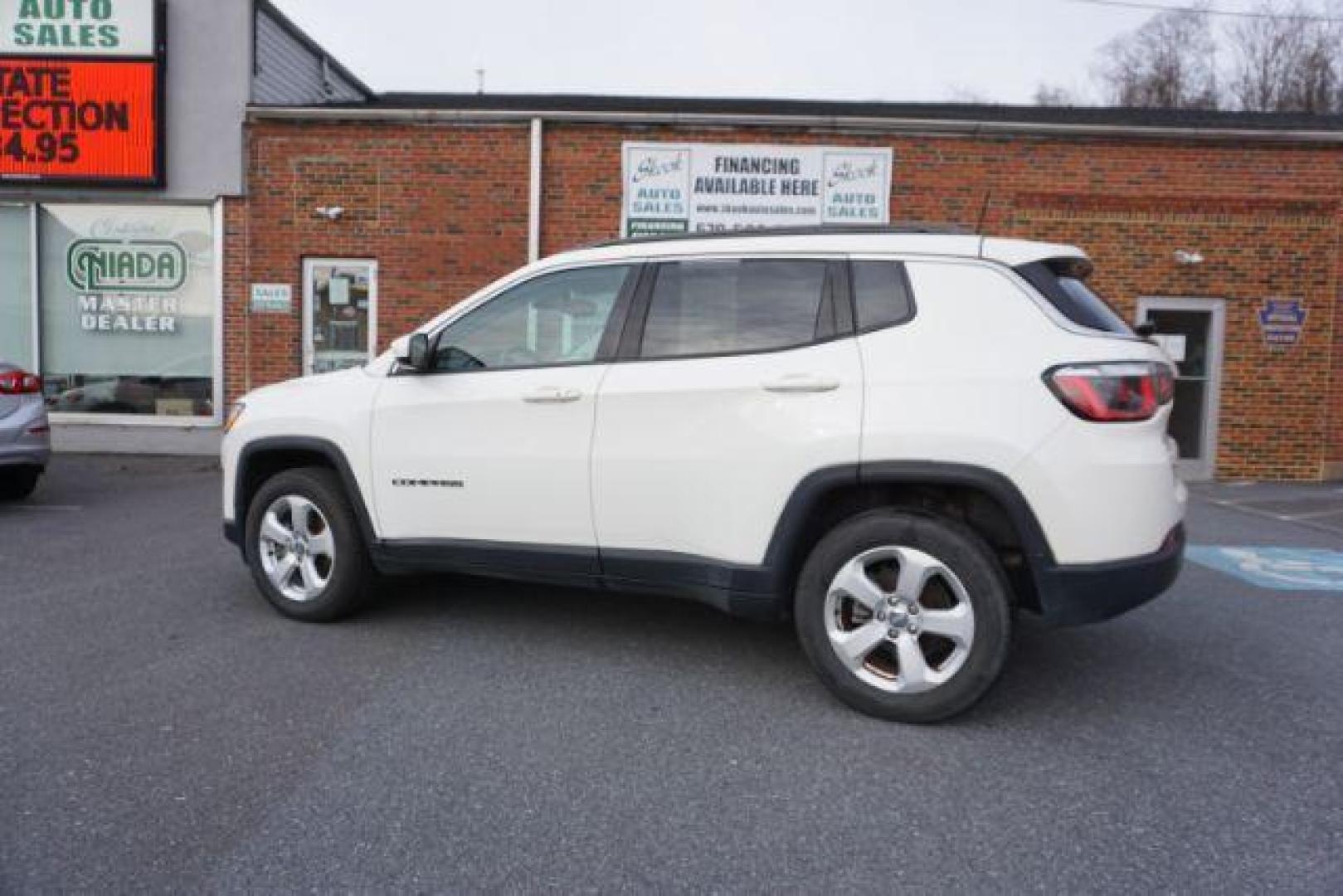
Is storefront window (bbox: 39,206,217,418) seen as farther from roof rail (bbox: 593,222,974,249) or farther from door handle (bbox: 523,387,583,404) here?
roof rail (bbox: 593,222,974,249)

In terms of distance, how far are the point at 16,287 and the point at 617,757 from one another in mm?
12180

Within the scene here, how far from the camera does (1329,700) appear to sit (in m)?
3.98

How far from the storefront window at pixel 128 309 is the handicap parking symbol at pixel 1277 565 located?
10603 millimetres

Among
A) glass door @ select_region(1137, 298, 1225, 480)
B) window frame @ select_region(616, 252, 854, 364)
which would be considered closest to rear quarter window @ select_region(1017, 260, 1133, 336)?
window frame @ select_region(616, 252, 854, 364)

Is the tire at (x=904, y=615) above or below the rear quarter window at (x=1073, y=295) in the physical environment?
below

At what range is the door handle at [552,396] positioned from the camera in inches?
163

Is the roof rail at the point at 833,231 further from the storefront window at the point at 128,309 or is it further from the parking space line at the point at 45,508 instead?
the storefront window at the point at 128,309

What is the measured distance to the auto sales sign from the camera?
11438 mm

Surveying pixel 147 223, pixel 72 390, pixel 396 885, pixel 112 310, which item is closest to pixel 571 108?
pixel 147 223

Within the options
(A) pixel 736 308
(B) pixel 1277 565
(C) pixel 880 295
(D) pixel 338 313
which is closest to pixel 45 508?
(D) pixel 338 313

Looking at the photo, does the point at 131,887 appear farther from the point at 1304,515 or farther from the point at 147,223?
the point at 147,223

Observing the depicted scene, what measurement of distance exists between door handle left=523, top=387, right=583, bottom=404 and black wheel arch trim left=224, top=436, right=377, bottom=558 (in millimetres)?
1019

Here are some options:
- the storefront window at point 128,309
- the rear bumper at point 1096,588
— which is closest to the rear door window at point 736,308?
the rear bumper at point 1096,588

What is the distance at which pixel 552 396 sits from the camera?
416 cm
